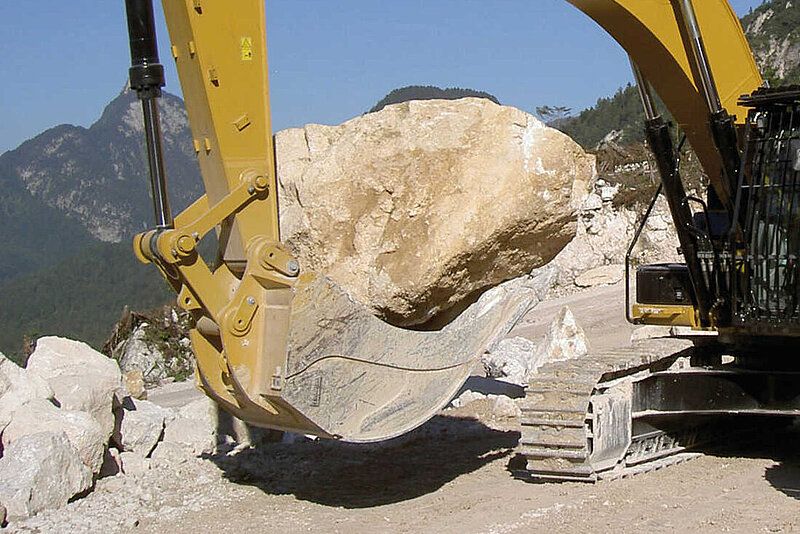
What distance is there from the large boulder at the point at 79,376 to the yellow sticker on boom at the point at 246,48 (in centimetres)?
263

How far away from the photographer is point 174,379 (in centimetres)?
1400

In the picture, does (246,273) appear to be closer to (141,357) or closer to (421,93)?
(421,93)

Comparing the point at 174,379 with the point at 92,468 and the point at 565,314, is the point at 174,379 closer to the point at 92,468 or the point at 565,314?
the point at 565,314

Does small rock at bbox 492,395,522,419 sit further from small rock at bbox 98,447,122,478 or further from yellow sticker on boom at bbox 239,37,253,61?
yellow sticker on boom at bbox 239,37,253,61

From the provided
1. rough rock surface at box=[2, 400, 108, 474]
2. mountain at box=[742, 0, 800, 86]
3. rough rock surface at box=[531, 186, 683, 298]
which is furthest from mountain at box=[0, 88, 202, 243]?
rough rock surface at box=[2, 400, 108, 474]

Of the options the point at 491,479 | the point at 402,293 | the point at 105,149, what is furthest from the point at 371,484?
the point at 105,149

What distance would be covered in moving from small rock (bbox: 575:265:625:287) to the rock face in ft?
39.4

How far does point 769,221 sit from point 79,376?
433cm

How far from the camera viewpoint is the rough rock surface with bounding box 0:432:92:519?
5.27m

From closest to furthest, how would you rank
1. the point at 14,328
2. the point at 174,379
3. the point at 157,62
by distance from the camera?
the point at 157,62
the point at 174,379
the point at 14,328

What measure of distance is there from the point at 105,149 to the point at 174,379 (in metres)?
52.9

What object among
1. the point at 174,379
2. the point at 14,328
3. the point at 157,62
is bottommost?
the point at 14,328

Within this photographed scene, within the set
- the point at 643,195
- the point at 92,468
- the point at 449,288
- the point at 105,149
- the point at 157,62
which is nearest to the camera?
the point at 157,62

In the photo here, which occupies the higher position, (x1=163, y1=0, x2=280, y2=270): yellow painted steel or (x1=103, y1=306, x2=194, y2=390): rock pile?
(x1=163, y1=0, x2=280, y2=270): yellow painted steel
